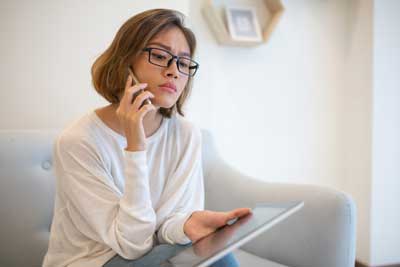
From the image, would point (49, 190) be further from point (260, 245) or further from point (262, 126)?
point (262, 126)

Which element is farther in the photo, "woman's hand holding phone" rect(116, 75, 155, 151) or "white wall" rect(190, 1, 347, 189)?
"white wall" rect(190, 1, 347, 189)

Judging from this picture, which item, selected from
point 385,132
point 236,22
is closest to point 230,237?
point 236,22

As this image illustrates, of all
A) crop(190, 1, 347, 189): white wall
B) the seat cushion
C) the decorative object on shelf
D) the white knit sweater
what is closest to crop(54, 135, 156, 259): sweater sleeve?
the white knit sweater

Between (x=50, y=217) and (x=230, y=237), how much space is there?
0.74 metres

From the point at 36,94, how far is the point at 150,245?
77cm

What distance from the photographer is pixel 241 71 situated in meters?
1.88

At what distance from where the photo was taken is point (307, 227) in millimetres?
1097

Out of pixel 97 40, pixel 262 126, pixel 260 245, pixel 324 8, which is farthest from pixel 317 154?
pixel 97 40

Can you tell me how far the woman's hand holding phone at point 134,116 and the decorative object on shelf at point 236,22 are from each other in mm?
1017

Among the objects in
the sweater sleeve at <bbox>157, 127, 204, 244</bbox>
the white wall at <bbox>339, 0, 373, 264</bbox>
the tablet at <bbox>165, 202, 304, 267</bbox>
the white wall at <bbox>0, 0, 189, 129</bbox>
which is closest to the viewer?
the tablet at <bbox>165, 202, 304, 267</bbox>

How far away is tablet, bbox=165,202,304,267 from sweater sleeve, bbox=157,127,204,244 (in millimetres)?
149

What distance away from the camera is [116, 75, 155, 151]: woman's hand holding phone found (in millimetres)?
779

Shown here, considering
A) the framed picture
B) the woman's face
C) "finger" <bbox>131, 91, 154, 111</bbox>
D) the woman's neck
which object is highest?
the framed picture

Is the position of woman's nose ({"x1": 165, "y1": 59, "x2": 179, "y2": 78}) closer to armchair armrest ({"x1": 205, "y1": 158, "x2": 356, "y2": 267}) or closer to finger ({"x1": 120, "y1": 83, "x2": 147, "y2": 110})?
finger ({"x1": 120, "y1": 83, "x2": 147, "y2": 110})
